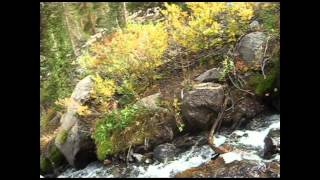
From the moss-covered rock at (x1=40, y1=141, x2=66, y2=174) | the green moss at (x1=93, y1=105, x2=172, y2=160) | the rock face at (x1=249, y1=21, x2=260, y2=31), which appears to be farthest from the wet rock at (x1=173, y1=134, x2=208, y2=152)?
the moss-covered rock at (x1=40, y1=141, x2=66, y2=174)

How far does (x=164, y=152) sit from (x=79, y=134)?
1703mm

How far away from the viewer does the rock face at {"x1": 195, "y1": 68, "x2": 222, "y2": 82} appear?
6.54m

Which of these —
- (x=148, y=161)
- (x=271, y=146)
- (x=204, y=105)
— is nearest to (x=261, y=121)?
(x=271, y=146)

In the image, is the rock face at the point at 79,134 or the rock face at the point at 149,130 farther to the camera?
the rock face at the point at 79,134

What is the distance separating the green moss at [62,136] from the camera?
733 cm

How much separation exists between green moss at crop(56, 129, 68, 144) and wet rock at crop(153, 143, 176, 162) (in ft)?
6.25

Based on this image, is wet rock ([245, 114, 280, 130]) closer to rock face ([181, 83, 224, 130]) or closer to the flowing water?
the flowing water

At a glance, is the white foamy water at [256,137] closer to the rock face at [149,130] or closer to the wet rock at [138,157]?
the rock face at [149,130]

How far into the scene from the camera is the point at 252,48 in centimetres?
653

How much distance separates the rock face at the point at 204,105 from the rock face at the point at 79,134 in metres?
1.78

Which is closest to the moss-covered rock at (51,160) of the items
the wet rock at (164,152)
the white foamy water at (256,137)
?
the wet rock at (164,152)
